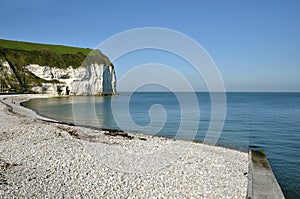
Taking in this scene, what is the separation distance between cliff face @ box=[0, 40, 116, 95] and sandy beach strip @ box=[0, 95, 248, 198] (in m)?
68.0

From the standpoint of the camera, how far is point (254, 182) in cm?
820

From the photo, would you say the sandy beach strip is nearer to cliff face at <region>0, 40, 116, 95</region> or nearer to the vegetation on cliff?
the vegetation on cliff

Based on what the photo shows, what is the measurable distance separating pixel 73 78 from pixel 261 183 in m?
83.0

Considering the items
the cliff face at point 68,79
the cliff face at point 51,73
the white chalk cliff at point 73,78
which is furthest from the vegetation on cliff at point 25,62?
the white chalk cliff at point 73,78

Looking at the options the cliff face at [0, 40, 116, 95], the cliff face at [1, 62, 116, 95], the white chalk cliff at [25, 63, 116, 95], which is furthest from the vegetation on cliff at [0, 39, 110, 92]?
the white chalk cliff at [25, 63, 116, 95]

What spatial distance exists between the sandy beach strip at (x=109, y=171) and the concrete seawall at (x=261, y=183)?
251 mm

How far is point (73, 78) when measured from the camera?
279ft

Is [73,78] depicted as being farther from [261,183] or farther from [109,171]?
[261,183]

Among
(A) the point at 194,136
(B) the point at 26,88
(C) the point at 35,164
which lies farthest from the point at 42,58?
(C) the point at 35,164

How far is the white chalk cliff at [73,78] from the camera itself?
80.0 m

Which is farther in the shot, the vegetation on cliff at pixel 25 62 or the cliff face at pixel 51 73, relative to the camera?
the cliff face at pixel 51 73

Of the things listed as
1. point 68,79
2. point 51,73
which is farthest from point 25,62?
point 68,79

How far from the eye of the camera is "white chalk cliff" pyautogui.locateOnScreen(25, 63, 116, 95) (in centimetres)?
8000

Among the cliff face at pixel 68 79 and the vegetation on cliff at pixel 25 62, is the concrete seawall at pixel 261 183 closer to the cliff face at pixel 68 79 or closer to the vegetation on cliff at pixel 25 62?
the vegetation on cliff at pixel 25 62
